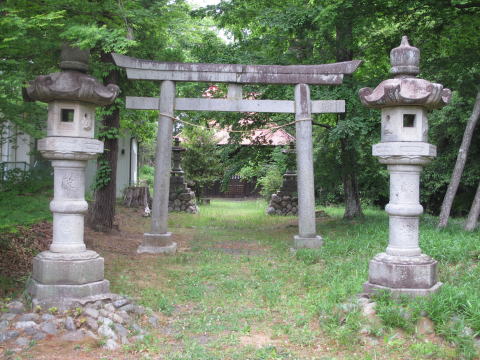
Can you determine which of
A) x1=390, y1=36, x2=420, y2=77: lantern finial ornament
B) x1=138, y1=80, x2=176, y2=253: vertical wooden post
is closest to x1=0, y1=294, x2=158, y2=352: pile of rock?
x1=138, y1=80, x2=176, y2=253: vertical wooden post

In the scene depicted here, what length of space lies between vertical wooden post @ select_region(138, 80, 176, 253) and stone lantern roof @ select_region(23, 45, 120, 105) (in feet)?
12.7

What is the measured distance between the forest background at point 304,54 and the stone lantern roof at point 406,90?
3329 mm

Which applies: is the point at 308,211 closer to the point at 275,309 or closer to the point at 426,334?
the point at 275,309

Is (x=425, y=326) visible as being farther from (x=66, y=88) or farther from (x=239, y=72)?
(x=239, y=72)

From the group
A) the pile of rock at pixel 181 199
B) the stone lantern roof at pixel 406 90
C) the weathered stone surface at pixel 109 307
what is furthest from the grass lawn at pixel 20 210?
the pile of rock at pixel 181 199

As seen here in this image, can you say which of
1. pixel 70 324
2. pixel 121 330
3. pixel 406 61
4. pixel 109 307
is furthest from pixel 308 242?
pixel 70 324

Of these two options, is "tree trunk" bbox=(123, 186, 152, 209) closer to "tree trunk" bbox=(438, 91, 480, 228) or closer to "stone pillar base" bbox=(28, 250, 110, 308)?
"tree trunk" bbox=(438, 91, 480, 228)

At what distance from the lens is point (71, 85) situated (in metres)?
5.72

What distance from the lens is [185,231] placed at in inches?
546

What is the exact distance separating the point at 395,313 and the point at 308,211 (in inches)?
198

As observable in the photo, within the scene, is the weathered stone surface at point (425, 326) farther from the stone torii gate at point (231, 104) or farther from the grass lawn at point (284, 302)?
the stone torii gate at point (231, 104)

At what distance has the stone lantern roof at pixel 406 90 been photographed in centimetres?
569

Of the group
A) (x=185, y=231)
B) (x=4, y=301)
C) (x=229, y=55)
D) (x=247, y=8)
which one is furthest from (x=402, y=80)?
(x=185, y=231)

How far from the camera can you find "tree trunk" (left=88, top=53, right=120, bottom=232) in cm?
1070
